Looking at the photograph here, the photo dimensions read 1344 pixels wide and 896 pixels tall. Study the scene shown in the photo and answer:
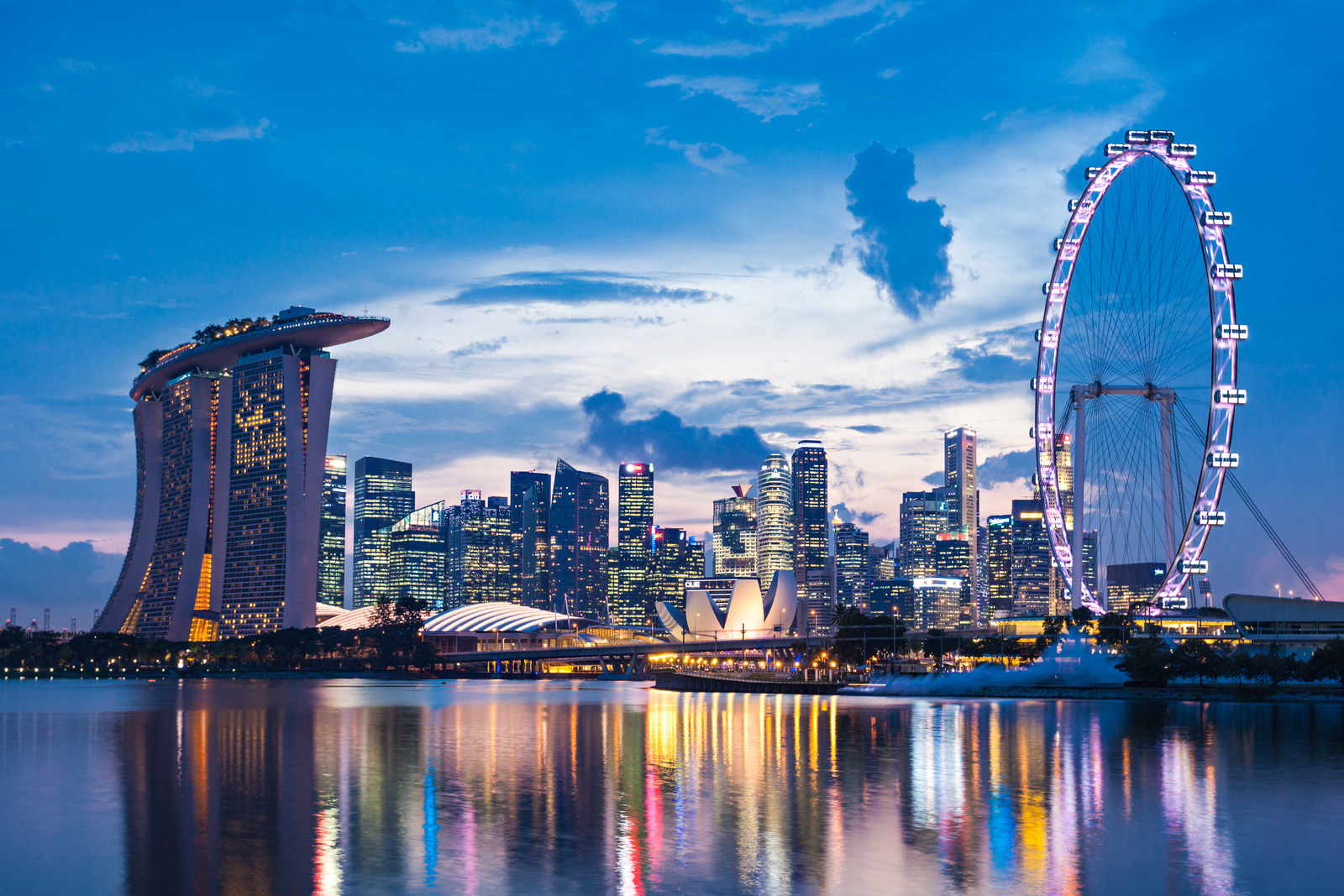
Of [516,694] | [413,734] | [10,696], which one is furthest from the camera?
[516,694]

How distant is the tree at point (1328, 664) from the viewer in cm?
10631

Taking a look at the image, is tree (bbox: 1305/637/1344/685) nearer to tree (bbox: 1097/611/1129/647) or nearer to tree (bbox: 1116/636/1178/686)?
tree (bbox: 1116/636/1178/686)

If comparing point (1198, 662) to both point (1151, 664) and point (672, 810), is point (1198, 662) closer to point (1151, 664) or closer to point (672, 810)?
point (1151, 664)

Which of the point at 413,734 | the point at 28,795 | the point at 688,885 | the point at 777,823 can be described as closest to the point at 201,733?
the point at 413,734

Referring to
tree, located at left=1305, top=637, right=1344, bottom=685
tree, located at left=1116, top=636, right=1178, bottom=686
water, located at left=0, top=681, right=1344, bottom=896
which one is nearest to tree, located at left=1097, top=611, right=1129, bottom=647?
tree, located at left=1116, top=636, right=1178, bottom=686

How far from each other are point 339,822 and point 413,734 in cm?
3501

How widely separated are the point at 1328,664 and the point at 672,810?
91401 mm

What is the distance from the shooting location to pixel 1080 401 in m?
113

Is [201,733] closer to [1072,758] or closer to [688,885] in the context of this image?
[1072,758]

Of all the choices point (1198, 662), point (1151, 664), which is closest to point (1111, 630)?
point (1151, 664)

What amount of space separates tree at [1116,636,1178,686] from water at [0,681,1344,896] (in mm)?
42532

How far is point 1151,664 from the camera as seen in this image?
11525 cm

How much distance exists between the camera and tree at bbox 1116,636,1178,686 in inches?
4532

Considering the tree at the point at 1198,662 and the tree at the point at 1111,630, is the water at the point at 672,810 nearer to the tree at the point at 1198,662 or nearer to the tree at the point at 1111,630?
the tree at the point at 1198,662
